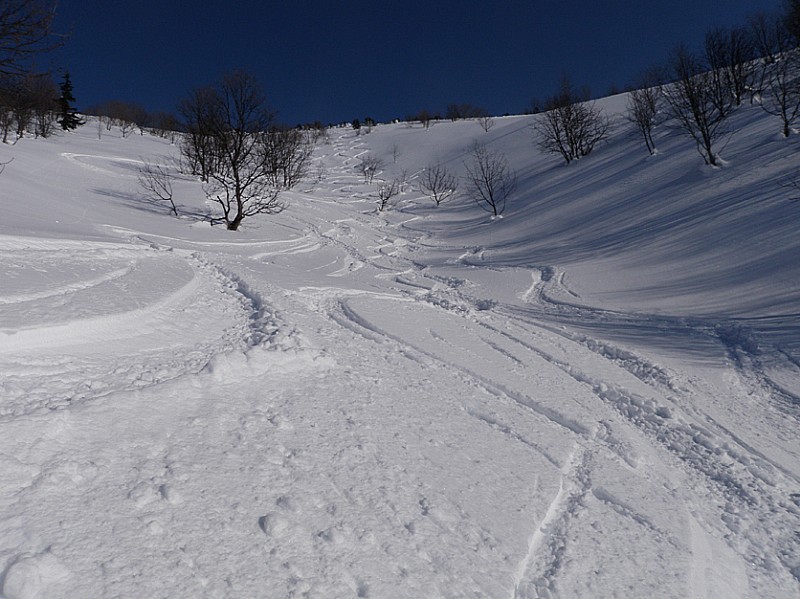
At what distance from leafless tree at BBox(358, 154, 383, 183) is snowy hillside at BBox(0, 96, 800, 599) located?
1240 inches

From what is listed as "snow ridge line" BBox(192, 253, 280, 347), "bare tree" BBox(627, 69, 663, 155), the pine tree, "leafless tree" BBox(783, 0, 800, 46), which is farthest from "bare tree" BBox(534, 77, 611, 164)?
the pine tree

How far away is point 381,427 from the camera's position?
351 cm

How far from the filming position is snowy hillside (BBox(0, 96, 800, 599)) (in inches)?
84.4

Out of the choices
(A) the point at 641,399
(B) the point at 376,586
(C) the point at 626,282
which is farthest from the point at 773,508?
(C) the point at 626,282

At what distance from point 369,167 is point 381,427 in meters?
43.0

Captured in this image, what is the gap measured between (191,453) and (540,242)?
50.1 ft

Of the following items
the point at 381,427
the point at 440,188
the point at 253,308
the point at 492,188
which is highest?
the point at 440,188

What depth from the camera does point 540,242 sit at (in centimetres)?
1603

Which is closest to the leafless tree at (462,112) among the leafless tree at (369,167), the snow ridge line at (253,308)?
the leafless tree at (369,167)

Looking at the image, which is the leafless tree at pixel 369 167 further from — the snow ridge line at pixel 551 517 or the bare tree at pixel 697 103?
the snow ridge line at pixel 551 517

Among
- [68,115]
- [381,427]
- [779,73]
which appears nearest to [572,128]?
[779,73]

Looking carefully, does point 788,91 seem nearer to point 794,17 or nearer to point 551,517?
point 794,17

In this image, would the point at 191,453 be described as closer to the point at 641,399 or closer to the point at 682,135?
the point at 641,399

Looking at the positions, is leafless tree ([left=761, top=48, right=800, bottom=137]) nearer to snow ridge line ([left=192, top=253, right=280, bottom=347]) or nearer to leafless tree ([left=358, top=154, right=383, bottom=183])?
snow ridge line ([left=192, top=253, right=280, bottom=347])
